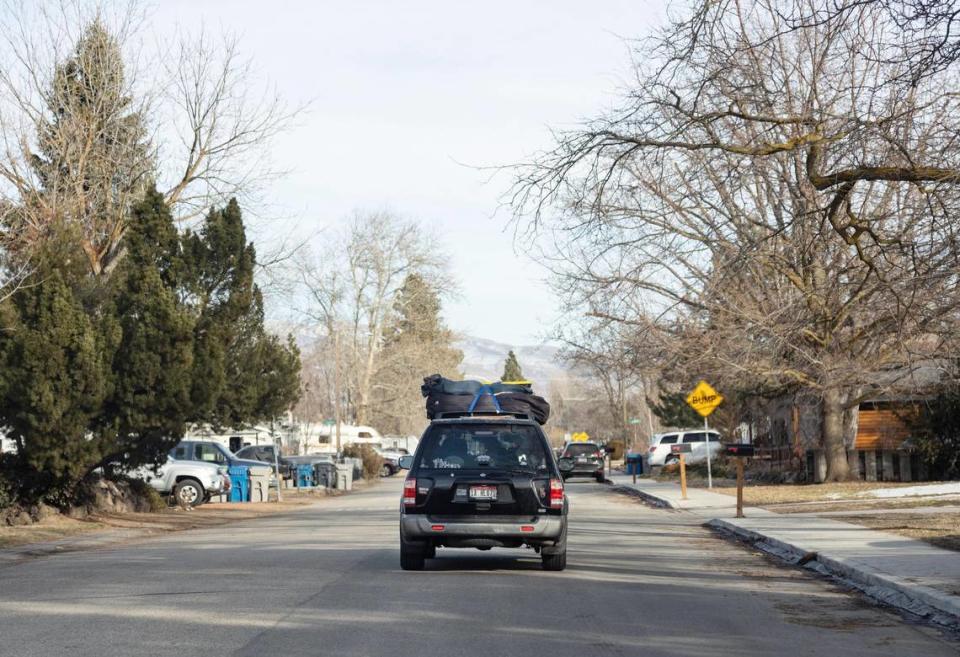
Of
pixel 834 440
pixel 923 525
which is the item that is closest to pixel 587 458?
pixel 834 440

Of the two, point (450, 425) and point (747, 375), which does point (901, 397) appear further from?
point (450, 425)

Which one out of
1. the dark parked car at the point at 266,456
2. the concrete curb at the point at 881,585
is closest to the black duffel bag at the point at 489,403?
the concrete curb at the point at 881,585

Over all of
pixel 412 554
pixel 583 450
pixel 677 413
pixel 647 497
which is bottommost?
pixel 647 497

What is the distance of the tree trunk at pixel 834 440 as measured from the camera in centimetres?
3450

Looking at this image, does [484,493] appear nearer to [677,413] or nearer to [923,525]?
[923,525]

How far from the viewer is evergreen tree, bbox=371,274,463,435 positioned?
71750mm

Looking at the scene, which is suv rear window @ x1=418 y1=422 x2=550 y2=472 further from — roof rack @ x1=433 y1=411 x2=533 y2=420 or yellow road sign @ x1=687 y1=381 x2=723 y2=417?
yellow road sign @ x1=687 y1=381 x2=723 y2=417

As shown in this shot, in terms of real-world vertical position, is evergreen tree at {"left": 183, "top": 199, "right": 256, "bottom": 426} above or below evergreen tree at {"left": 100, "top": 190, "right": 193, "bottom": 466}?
above

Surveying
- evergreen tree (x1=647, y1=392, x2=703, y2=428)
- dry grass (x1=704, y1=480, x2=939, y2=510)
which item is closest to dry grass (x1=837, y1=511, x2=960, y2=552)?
dry grass (x1=704, y1=480, x2=939, y2=510)

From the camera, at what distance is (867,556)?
14.6 meters

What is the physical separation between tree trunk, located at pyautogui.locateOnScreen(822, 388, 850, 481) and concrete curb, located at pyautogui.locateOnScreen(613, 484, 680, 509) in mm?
5448

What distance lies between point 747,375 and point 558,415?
147 m

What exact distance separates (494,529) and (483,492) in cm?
43

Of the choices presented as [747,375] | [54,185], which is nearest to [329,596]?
[54,185]
